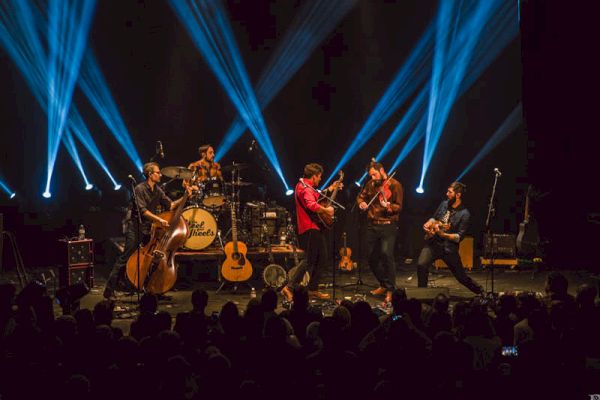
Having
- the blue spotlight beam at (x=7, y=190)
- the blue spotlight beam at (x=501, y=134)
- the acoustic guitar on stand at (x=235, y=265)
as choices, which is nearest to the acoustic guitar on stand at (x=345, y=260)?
the acoustic guitar on stand at (x=235, y=265)

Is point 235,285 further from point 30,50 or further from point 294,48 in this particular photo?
point 30,50

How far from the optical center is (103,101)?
16469 millimetres

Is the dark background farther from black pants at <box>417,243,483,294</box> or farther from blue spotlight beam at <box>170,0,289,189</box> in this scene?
black pants at <box>417,243,483,294</box>

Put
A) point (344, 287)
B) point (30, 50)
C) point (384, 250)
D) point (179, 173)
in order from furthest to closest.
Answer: point (30, 50)
point (179, 173)
point (344, 287)
point (384, 250)

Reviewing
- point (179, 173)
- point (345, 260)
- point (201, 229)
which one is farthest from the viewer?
point (345, 260)

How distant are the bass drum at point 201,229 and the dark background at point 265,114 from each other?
10.2 ft

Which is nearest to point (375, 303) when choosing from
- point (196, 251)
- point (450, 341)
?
point (196, 251)

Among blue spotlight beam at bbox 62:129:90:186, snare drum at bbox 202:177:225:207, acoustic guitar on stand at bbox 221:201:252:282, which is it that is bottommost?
acoustic guitar on stand at bbox 221:201:252:282

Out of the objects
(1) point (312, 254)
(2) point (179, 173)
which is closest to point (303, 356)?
(1) point (312, 254)

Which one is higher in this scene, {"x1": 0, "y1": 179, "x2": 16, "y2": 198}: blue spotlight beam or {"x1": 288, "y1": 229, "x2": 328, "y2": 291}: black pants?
{"x1": 0, "y1": 179, "x2": 16, "y2": 198}: blue spotlight beam

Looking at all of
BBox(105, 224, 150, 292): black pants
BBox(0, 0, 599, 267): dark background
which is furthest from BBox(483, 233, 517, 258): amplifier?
BBox(105, 224, 150, 292): black pants

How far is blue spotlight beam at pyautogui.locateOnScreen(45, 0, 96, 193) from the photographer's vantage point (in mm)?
15344

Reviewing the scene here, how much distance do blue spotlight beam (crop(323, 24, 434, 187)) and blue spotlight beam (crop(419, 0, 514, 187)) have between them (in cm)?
32

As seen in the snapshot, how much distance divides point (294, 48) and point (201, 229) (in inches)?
228
